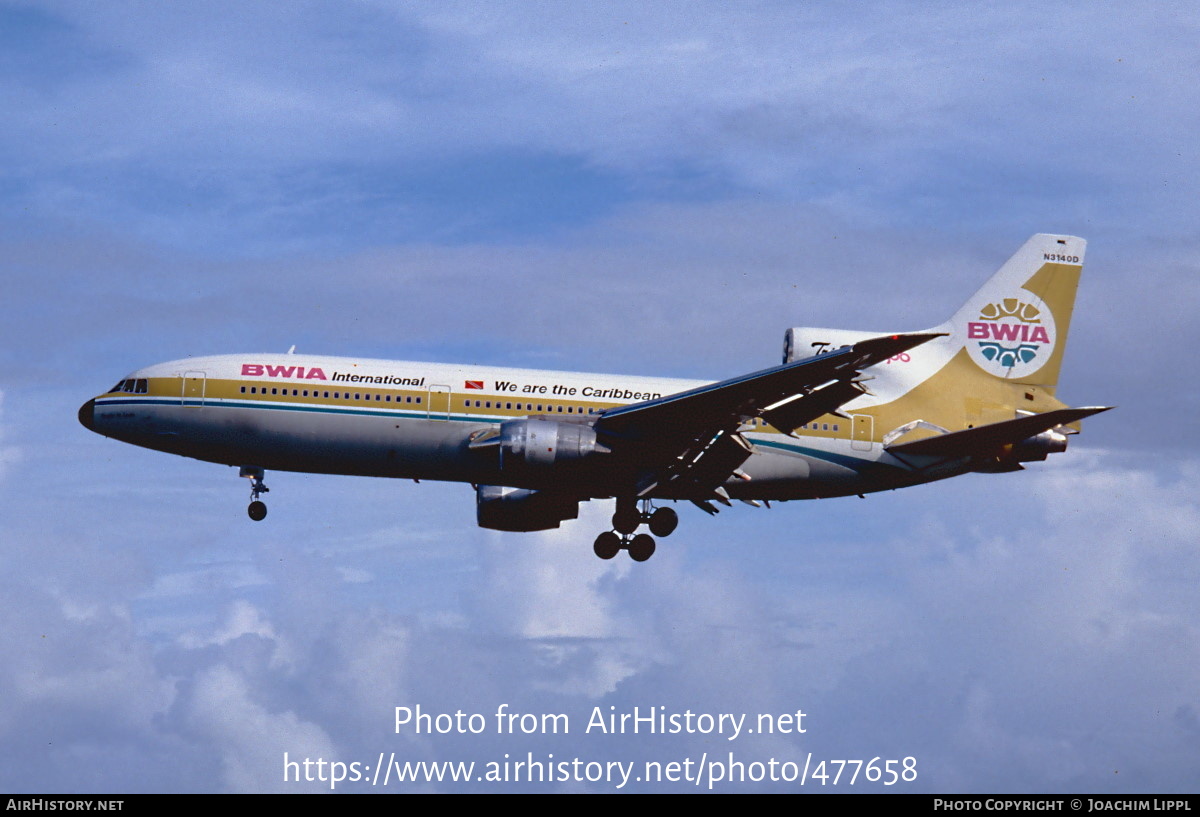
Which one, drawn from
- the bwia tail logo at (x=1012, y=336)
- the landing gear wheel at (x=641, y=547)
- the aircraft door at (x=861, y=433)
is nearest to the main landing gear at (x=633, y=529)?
the landing gear wheel at (x=641, y=547)

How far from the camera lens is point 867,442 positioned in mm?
45594

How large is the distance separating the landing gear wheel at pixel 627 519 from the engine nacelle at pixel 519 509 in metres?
3.11

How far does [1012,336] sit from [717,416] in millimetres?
12624

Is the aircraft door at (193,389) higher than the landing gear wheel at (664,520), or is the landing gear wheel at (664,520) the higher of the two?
the aircraft door at (193,389)

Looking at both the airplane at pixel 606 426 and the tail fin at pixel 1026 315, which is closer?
the airplane at pixel 606 426

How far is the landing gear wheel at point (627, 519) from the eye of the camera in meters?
46.8

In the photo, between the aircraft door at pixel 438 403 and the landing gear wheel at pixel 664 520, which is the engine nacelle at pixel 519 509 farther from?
the aircraft door at pixel 438 403

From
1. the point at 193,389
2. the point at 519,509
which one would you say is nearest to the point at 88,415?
the point at 193,389

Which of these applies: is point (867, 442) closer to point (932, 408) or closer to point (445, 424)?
point (932, 408)

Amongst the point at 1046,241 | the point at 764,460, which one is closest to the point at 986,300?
the point at 1046,241

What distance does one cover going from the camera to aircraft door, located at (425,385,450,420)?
144 feet

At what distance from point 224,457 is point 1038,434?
84.8ft

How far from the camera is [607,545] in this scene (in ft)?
154

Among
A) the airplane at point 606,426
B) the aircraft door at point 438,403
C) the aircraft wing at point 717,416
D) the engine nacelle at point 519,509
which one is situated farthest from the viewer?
the engine nacelle at point 519,509
